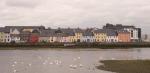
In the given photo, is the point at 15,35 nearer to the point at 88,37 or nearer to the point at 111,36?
the point at 88,37

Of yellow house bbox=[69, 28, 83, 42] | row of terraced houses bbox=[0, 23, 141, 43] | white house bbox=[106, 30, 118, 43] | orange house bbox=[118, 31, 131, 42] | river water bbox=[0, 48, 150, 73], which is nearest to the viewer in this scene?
river water bbox=[0, 48, 150, 73]

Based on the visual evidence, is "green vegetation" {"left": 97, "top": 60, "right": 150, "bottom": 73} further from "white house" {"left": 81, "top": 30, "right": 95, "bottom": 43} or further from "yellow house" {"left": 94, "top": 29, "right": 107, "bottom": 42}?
"yellow house" {"left": 94, "top": 29, "right": 107, "bottom": 42}

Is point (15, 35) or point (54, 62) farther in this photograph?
point (15, 35)

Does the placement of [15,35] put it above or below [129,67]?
above

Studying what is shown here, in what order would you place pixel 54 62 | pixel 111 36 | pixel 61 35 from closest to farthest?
pixel 54 62
pixel 61 35
pixel 111 36

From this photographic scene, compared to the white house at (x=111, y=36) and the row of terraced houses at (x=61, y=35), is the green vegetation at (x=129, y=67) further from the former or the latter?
the white house at (x=111, y=36)

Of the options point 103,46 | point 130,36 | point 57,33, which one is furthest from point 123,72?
point 130,36

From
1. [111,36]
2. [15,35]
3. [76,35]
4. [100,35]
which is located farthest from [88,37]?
[15,35]

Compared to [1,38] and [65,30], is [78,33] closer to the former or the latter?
[65,30]

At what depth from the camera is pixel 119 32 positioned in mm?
177250

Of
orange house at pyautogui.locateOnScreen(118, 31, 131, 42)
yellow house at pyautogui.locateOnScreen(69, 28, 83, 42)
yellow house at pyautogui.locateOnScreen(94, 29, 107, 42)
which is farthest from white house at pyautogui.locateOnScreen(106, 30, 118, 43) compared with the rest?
yellow house at pyautogui.locateOnScreen(69, 28, 83, 42)

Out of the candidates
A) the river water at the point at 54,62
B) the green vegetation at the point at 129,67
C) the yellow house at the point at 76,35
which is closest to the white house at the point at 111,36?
the yellow house at the point at 76,35

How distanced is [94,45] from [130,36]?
60038mm

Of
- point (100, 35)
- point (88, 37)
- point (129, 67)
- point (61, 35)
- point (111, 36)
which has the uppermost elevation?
point (100, 35)
